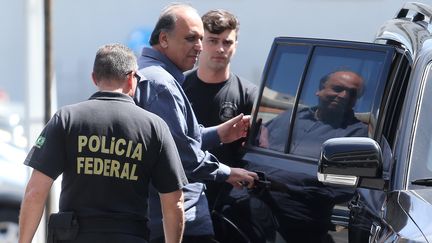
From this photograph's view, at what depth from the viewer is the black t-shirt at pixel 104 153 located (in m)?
4.00

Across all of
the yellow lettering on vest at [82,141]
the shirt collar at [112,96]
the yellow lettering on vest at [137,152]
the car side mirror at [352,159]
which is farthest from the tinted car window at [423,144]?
the yellow lettering on vest at [82,141]

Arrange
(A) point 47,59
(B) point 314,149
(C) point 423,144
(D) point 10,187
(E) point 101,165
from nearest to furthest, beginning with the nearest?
1. (C) point 423,144
2. (E) point 101,165
3. (B) point 314,149
4. (A) point 47,59
5. (D) point 10,187

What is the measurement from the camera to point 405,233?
3.42 meters

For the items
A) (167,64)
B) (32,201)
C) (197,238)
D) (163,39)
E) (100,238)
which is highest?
(163,39)

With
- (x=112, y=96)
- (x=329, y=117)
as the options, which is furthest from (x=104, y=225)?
(x=329, y=117)

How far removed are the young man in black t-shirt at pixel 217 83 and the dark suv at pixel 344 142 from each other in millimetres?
501

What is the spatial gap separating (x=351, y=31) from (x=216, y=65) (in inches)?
287

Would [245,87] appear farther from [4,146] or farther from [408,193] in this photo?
[4,146]

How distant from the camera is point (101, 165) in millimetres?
4008

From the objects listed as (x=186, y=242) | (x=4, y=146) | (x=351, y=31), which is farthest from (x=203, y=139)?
(x=351, y=31)

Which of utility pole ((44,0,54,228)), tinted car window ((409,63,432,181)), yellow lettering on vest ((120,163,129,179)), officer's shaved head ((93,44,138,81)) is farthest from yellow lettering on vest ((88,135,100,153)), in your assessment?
utility pole ((44,0,54,228))

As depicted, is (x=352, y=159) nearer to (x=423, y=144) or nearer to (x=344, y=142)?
(x=344, y=142)

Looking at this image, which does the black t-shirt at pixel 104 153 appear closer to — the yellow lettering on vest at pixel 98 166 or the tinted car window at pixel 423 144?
the yellow lettering on vest at pixel 98 166

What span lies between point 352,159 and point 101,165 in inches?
39.8
